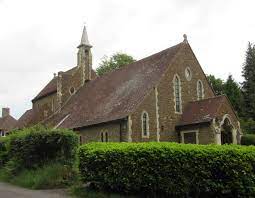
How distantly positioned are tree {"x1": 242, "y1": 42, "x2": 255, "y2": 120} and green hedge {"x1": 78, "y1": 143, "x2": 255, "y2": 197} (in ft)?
131

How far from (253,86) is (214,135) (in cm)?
2882

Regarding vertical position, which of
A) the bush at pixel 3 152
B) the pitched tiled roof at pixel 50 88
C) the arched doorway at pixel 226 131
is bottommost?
the bush at pixel 3 152

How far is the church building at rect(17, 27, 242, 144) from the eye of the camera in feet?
96.0

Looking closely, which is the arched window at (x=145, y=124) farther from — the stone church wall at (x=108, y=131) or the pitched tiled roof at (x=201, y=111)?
the pitched tiled roof at (x=201, y=111)

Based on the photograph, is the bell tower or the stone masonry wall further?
the bell tower

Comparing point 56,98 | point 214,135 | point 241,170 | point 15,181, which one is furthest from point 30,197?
point 56,98

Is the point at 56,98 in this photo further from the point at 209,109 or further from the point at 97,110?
the point at 209,109

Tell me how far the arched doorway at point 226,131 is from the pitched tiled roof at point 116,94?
588cm

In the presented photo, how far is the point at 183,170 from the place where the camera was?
1371 cm

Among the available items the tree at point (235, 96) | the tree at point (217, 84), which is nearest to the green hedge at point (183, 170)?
the tree at point (235, 96)

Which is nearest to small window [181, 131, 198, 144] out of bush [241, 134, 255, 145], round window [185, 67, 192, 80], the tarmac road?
bush [241, 134, 255, 145]

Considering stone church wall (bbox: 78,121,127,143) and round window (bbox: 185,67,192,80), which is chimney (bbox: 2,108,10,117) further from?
round window (bbox: 185,67,192,80)

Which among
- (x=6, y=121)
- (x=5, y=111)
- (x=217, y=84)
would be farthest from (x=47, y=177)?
(x=5, y=111)

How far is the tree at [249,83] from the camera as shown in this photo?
174 ft
